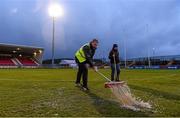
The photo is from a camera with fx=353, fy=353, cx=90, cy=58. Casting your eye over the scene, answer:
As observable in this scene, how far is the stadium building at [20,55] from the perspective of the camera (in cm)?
10338

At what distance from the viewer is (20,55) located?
116562 millimetres

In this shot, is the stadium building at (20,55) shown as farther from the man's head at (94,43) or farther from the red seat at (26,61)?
the man's head at (94,43)

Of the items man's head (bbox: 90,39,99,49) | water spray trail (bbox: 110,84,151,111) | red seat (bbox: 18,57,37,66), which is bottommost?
water spray trail (bbox: 110,84,151,111)

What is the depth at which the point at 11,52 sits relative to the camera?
111875 mm

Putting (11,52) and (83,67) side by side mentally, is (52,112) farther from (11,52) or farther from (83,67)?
(11,52)

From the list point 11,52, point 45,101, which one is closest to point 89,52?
point 45,101

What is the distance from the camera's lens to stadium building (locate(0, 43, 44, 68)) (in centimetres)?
10338

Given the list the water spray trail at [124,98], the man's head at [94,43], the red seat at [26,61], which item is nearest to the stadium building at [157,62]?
the red seat at [26,61]

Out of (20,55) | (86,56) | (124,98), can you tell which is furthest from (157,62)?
(124,98)

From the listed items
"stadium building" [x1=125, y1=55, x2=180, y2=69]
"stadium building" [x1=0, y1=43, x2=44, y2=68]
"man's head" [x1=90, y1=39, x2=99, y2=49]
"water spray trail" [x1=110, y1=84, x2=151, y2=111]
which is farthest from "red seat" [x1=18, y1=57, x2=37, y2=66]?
"water spray trail" [x1=110, y1=84, x2=151, y2=111]

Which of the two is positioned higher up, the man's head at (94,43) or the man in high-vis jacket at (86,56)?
the man's head at (94,43)

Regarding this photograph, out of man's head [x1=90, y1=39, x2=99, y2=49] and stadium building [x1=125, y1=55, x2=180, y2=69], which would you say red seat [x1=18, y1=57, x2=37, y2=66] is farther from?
man's head [x1=90, y1=39, x2=99, y2=49]

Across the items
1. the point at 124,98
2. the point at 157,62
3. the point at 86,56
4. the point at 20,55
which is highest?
the point at 20,55

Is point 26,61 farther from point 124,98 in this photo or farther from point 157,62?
point 124,98
